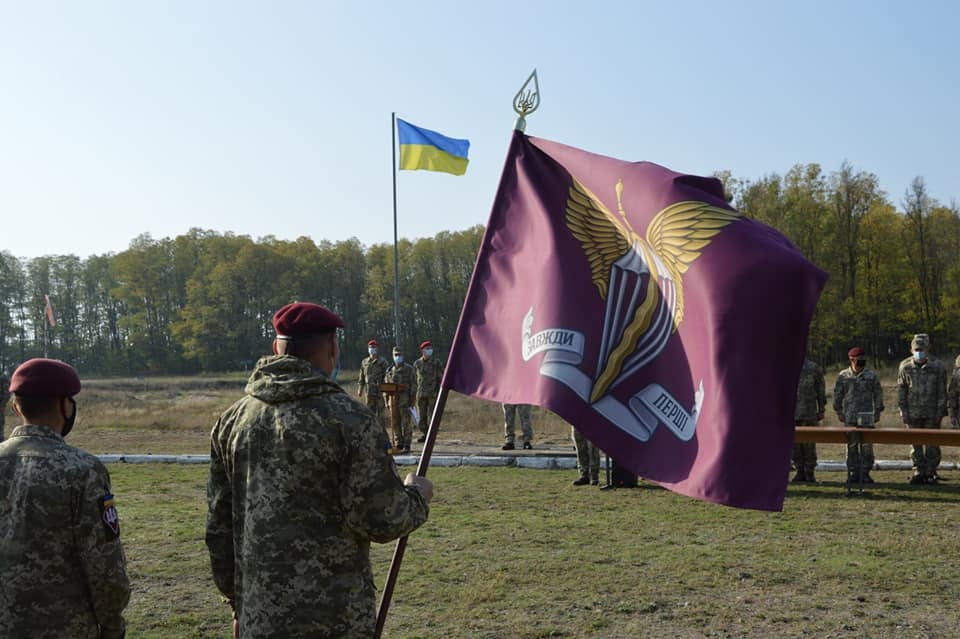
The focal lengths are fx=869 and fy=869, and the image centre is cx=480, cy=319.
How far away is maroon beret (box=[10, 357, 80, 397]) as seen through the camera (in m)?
3.55

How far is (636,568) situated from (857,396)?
7.51 m

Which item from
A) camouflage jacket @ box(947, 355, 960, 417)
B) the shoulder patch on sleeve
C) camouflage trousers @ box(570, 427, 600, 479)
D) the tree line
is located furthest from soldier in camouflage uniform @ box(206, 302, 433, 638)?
the tree line

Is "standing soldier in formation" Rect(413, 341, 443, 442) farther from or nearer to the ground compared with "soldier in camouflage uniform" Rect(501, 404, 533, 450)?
farther from the ground

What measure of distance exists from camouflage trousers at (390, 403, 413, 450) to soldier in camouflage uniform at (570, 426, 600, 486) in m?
5.51

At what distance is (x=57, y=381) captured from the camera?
142 inches

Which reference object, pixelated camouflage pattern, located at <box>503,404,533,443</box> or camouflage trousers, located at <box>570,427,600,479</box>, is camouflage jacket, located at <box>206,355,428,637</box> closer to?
camouflage trousers, located at <box>570,427,600,479</box>

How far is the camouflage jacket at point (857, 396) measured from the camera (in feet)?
45.1

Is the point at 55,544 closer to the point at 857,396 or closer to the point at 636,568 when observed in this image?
the point at 636,568

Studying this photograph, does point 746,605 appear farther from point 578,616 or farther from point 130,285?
point 130,285

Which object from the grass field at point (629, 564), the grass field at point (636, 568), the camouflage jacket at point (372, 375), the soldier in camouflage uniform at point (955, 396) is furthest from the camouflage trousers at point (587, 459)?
the camouflage jacket at point (372, 375)

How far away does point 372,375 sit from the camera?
20.0m

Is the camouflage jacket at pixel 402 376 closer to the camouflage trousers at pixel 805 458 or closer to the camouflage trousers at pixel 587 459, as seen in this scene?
the camouflage trousers at pixel 587 459

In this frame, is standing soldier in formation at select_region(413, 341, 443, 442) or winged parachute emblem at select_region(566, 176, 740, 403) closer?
winged parachute emblem at select_region(566, 176, 740, 403)

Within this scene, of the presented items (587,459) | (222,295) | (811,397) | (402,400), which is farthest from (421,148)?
(222,295)
